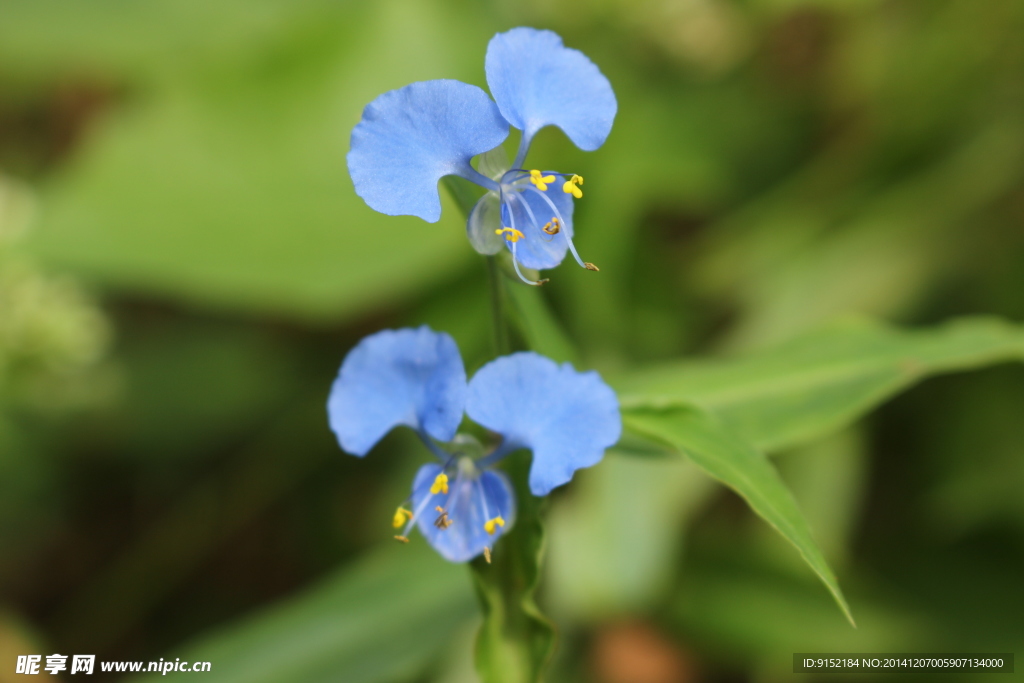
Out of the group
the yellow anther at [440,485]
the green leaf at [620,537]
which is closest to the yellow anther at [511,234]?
the yellow anther at [440,485]

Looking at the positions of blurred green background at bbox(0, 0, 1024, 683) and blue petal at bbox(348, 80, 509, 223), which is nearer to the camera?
blue petal at bbox(348, 80, 509, 223)

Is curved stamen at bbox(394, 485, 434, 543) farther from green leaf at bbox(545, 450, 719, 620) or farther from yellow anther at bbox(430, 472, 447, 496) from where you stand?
green leaf at bbox(545, 450, 719, 620)

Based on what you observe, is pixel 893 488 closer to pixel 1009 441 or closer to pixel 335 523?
pixel 1009 441

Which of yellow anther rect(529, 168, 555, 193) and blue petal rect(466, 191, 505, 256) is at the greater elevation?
yellow anther rect(529, 168, 555, 193)

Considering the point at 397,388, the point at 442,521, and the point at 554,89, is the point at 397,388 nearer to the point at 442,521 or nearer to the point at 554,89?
the point at 442,521

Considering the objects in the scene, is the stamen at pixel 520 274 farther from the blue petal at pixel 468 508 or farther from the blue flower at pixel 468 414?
the blue petal at pixel 468 508

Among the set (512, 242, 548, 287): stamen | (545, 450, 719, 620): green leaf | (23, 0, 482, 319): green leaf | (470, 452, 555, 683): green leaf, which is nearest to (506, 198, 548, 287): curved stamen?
(512, 242, 548, 287): stamen

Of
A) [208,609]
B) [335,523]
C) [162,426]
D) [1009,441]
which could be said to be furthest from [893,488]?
[162,426]

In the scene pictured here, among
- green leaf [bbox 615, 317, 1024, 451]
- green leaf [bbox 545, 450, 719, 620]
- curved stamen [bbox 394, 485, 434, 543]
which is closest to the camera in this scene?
curved stamen [bbox 394, 485, 434, 543]
